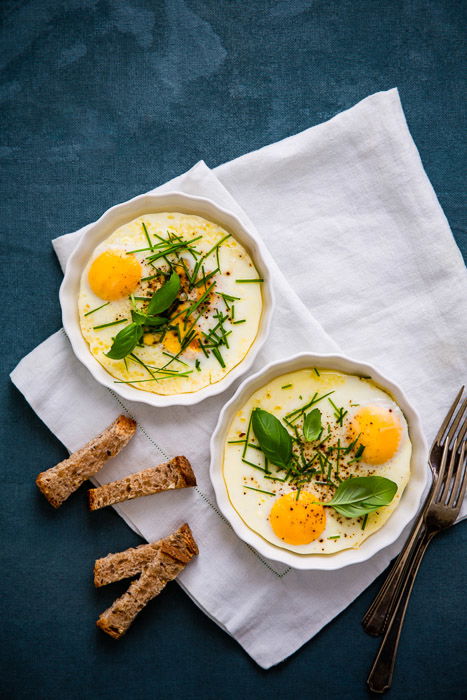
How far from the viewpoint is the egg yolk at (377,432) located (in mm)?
2377

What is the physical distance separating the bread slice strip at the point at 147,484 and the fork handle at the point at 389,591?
906mm

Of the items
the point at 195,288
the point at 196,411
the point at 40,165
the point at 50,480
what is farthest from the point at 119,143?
the point at 50,480

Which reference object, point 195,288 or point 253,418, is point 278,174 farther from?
point 253,418

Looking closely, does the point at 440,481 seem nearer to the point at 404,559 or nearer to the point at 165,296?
the point at 404,559

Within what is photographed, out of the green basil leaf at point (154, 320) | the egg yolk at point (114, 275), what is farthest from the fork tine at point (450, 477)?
the egg yolk at point (114, 275)

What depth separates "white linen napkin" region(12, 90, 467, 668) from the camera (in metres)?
2.55

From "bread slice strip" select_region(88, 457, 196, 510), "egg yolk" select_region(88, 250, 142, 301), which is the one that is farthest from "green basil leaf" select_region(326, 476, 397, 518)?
"egg yolk" select_region(88, 250, 142, 301)

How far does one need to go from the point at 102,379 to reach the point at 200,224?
0.74m

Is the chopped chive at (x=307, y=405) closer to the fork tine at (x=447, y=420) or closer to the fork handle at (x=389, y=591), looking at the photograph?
the fork tine at (x=447, y=420)

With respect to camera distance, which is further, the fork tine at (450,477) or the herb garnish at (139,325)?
the fork tine at (450,477)

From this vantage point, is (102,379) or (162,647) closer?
(102,379)

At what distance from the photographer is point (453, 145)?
2713 mm

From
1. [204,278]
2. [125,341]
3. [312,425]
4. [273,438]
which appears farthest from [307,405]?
[125,341]

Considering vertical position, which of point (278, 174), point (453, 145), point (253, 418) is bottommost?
point (253, 418)
